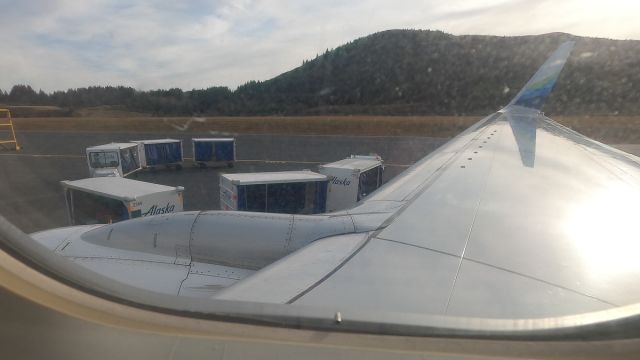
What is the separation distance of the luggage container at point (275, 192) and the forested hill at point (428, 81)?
12.3 m

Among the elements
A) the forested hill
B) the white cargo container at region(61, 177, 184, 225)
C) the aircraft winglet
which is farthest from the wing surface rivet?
the forested hill

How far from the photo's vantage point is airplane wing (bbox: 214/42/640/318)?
1475 mm

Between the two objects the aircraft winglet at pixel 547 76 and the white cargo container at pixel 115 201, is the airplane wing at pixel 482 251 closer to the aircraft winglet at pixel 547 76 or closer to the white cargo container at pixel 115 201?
the aircraft winglet at pixel 547 76

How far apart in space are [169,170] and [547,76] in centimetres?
1477

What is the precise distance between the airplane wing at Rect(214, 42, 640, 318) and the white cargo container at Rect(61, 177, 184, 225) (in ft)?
17.0

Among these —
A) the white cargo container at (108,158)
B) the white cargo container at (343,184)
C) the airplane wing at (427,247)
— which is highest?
the airplane wing at (427,247)

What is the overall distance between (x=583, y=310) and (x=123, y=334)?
1.47m

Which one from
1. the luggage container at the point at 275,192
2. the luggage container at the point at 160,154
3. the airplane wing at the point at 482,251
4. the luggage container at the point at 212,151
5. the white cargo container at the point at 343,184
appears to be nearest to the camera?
the airplane wing at the point at 482,251

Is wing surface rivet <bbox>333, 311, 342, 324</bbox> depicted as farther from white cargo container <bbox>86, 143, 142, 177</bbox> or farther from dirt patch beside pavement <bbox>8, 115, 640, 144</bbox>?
dirt patch beside pavement <bbox>8, 115, 640, 144</bbox>

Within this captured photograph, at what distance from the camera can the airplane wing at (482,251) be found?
4.84 ft

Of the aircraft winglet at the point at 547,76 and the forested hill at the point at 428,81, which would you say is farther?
the forested hill at the point at 428,81

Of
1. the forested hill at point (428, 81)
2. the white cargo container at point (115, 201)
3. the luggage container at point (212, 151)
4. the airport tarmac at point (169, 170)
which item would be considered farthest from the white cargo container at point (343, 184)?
the forested hill at point (428, 81)

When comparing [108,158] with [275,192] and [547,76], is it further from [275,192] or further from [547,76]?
[547,76]

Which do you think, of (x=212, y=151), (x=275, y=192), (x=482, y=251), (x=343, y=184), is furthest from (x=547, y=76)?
(x=212, y=151)
